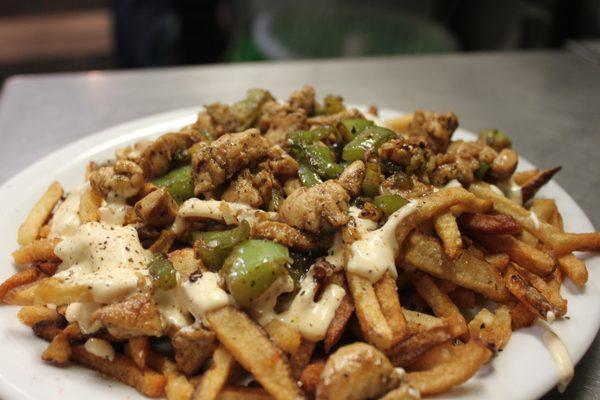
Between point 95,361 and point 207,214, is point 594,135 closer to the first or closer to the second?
point 207,214

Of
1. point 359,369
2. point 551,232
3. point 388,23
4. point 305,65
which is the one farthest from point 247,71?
point 359,369

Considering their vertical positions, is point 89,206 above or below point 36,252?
above

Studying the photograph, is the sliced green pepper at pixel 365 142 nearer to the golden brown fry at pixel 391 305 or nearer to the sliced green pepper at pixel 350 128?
the sliced green pepper at pixel 350 128

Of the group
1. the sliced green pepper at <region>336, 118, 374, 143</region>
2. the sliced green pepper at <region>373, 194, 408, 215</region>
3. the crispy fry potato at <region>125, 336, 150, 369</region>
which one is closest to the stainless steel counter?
the sliced green pepper at <region>336, 118, 374, 143</region>

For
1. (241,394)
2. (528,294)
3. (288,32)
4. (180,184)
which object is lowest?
(288,32)

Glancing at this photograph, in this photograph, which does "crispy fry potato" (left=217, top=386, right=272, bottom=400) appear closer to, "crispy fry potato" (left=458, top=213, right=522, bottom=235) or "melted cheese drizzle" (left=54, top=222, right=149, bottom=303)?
"melted cheese drizzle" (left=54, top=222, right=149, bottom=303)

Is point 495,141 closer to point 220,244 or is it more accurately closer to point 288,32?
point 220,244

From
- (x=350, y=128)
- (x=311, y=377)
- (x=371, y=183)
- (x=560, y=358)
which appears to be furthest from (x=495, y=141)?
(x=311, y=377)
